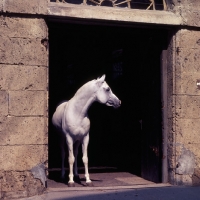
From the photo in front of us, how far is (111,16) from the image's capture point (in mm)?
7031

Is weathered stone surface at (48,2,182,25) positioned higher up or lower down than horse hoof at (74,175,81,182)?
higher up

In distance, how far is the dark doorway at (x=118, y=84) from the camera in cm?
791

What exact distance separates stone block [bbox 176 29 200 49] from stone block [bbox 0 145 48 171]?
9.15 feet

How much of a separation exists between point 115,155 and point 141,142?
7.33 feet

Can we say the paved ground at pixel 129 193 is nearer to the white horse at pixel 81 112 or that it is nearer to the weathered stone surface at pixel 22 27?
Result: the white horse at pixel 81 112

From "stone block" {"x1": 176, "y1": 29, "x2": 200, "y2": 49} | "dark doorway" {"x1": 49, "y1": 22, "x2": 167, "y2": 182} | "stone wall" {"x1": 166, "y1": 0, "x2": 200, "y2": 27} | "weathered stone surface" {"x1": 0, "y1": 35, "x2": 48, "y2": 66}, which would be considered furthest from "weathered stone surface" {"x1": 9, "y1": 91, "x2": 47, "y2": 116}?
"stone wall" {"x1": 166, "y1": 0, "x2": 200, "y2": 27}

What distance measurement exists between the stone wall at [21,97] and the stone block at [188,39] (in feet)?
7.34

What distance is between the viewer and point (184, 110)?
7363mm

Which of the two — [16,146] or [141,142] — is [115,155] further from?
[16,146]

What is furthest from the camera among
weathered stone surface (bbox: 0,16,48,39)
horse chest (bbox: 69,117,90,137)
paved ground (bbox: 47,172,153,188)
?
paved ground (bbox: 47,172,153,188)

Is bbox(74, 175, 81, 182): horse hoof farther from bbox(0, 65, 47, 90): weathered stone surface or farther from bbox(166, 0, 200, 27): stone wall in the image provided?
bbox(166, 0, 200, 27): stone wall

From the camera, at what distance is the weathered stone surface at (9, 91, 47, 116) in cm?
652

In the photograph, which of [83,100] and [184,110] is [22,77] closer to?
[83,100]

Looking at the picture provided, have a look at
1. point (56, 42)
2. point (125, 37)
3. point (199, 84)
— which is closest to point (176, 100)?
point (199, 84)
